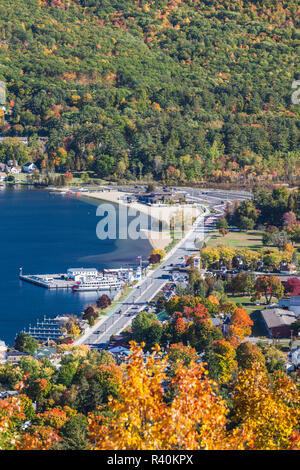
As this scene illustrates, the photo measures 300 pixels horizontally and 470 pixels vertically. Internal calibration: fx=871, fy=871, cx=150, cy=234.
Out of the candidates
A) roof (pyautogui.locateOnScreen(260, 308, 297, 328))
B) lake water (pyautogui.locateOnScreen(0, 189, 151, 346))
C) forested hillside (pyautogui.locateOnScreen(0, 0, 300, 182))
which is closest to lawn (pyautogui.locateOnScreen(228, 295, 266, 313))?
roof (pyautogui.locateOnScreen(260, 308, 297, 328))

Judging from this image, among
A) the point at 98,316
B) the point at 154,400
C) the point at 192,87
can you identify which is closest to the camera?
the point at 154,400

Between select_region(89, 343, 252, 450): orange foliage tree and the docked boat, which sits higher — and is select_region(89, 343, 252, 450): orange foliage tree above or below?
above

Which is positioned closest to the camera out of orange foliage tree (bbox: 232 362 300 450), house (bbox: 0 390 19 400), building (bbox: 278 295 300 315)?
orange foliage tree (bbox: 232 362 300 450)

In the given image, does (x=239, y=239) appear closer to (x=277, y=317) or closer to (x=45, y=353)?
(x=277, y=317)

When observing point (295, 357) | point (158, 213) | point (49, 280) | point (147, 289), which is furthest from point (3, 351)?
point (158, 213)

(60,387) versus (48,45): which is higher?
(48,45)

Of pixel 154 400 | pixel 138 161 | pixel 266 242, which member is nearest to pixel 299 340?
pixel 266 242

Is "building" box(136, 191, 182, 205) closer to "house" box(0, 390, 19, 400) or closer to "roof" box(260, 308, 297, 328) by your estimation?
"roof" box(260, 308, 297, 328)

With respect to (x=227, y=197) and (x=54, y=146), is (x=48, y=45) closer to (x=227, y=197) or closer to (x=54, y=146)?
(x=54, y=146)
